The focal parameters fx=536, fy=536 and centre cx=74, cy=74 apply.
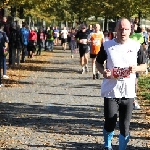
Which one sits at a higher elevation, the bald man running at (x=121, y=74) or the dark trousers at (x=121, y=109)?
the bald man running at (x=121, y=74)

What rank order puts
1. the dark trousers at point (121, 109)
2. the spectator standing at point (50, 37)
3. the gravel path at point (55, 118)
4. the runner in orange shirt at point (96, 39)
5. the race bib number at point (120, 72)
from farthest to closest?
the spectator standing at point (50, 37) → the runner in orange shirt at point (96, 39) → the gravel path at point (55, 118) → the dark trousers at point (121, 109) → the race bib number at point (120, 72)

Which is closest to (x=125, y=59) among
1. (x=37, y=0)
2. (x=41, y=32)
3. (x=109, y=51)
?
(x=109, y=51)

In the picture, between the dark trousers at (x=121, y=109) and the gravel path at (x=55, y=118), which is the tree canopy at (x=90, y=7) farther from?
the dark trousers at (x=121, y=109)

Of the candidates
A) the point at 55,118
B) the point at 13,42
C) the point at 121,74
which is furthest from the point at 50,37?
the point at 121,74

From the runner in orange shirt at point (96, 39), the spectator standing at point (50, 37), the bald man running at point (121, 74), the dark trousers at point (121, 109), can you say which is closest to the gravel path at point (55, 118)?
the dark trousers at point (121, 109)

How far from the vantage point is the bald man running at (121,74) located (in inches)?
283

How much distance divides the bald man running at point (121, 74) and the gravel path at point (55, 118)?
4.03 feet

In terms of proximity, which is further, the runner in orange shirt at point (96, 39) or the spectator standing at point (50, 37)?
the spectator standing at point (50, 37)

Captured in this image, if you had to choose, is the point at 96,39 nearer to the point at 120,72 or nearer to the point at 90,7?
the point at 120,72

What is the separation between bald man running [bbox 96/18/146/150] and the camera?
718 cm

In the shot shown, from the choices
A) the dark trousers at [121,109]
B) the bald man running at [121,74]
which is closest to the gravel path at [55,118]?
the dark trousers at [121,109]

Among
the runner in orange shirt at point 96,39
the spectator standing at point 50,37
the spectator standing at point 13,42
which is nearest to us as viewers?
the runner in orange shirt at point 96,39

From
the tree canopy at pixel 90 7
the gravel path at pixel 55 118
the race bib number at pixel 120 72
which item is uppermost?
the tree canopy at pixel 90 7

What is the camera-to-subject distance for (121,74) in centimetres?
719
